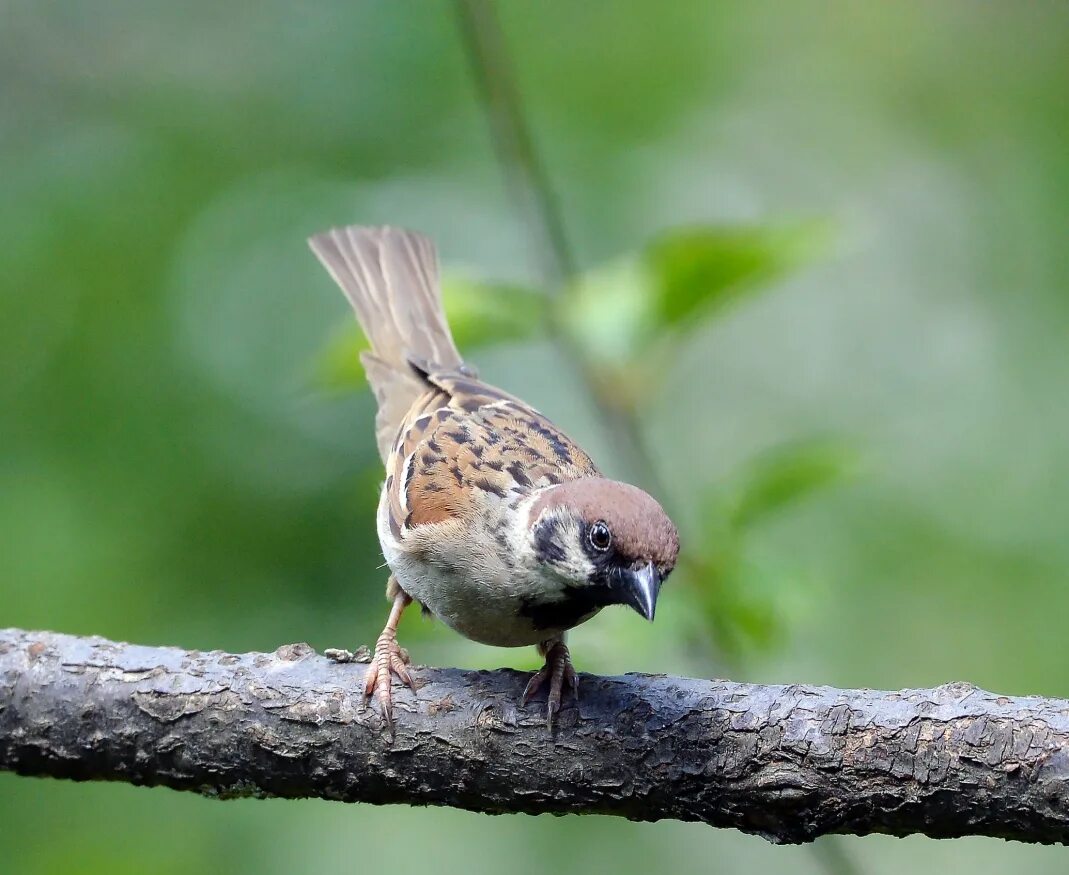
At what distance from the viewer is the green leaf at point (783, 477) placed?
Result: 12.0 ft

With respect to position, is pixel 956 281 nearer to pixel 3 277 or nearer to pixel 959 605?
pixel 959 605

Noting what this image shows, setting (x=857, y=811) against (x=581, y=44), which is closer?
(x=857, y=811)

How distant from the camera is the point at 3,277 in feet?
23.6

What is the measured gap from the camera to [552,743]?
317 cm

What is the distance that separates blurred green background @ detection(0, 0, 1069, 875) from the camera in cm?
654

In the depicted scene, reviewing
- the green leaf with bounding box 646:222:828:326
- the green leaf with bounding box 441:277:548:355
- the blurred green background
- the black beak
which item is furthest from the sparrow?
the green leaf with bounding box 646:222:828:326

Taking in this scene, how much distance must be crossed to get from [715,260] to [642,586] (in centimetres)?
95

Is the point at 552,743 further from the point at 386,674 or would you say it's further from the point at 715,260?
the point at 715,260

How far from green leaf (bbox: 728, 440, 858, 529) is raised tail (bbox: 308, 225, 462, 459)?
1.76 meters

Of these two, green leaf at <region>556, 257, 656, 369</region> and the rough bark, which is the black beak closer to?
the rough bark

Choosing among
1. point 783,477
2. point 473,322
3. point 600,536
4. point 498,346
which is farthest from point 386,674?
point 498,346

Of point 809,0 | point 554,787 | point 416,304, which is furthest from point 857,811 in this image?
point 809,0

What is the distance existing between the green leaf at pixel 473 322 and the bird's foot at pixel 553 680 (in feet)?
3.15

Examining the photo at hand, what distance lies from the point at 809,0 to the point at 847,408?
306cm
